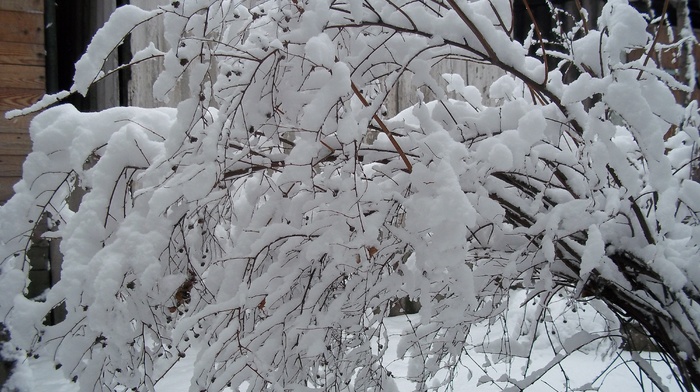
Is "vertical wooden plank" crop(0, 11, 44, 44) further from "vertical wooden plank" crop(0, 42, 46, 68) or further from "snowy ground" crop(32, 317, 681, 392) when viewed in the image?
"snowy ground" crop(32, 317, 681, 392)

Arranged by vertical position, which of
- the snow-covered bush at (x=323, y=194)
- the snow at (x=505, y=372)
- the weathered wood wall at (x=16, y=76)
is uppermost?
the snow-covered bush at (x=323, y=194)

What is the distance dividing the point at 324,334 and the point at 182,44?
→ 2.53 ft

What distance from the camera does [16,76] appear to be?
3918 mm

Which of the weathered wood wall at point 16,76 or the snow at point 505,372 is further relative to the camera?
the weathered wood wall at point 16,76

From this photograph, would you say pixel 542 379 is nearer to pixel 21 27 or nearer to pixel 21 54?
pixel 21 54

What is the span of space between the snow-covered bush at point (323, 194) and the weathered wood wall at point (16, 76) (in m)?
2.42

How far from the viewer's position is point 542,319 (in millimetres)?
1893

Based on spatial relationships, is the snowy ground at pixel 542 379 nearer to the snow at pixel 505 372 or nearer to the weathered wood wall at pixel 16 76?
the snow at pixel 505 372

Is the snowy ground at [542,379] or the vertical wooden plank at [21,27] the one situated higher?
the vertical wooden plank at [21,27]

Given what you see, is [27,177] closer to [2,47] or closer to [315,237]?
[315,237]

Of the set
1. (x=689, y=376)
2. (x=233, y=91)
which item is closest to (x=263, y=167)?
(x=233, y=91)

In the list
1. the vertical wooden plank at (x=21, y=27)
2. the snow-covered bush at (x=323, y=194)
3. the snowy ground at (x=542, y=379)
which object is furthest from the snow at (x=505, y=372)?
the vertical wooden plank at (x=21, y=27)

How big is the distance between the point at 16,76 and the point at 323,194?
3179mm

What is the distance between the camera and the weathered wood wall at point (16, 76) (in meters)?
3.89
